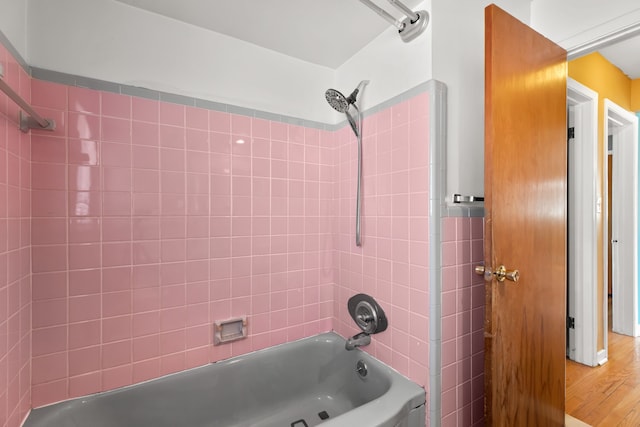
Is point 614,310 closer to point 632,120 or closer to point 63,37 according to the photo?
point 632,120

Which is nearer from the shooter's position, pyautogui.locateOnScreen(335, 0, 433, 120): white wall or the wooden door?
the wooden door

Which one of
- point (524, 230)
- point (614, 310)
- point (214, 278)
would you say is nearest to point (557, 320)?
point (524, 230)

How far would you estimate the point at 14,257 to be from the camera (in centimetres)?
97

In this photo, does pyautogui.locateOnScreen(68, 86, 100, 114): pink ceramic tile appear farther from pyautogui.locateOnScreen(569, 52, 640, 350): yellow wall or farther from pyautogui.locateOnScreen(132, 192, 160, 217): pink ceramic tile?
pyautogui.locateOnScreen(569, 52, 640, 350): yellow wall

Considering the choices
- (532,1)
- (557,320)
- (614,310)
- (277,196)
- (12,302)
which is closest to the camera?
(12,302)

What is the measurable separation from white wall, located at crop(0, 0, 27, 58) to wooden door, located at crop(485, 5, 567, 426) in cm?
170

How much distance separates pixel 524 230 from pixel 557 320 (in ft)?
1.94

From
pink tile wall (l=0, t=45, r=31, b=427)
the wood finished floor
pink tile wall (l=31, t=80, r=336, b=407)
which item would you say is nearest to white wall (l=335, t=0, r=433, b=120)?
pink tile wall (l=31, t=80, r=336, b=407)

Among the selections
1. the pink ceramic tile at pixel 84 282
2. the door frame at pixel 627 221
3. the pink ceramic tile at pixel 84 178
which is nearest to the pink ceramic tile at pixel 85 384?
the pink ceramic tile at pixel 84 282

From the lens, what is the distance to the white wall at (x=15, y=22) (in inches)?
36.3

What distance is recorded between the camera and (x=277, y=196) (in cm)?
164

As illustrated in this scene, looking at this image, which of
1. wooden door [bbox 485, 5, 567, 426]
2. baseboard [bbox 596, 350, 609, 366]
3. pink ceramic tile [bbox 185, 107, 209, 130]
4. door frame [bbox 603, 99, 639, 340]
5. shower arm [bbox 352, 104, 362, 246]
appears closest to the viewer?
wooden door [bbox 485, 5, 567, 426]

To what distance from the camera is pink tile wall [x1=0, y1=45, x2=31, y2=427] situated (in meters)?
0.90

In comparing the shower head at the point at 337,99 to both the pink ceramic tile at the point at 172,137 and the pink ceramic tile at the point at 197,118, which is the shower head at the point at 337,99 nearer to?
the pink ceramic tile at the point at 197,118
